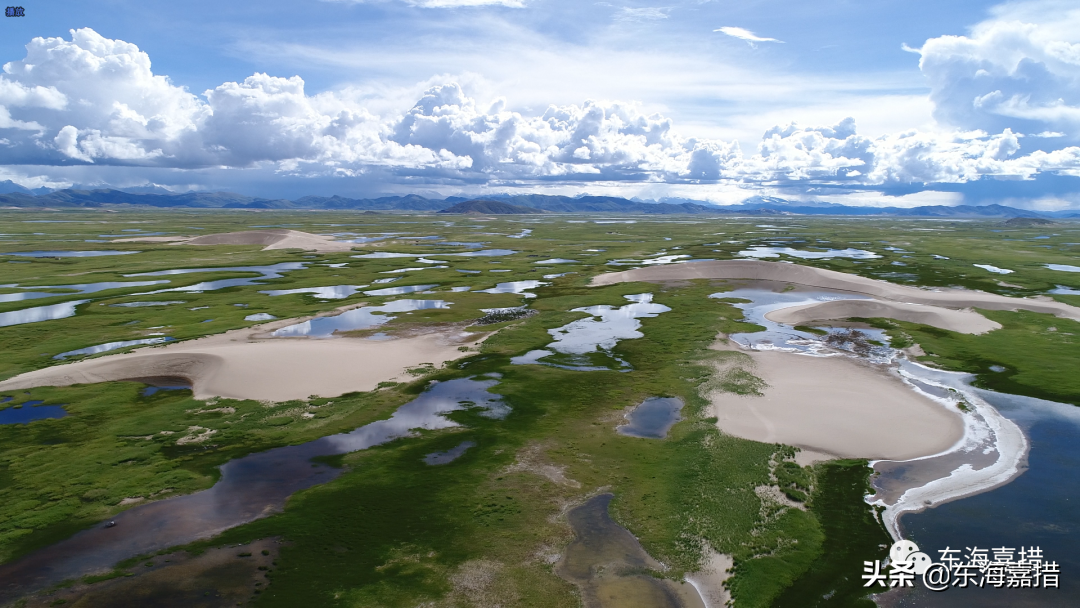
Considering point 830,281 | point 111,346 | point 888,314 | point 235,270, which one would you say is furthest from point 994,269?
point 235,270

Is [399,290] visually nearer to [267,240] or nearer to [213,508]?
[213,508]

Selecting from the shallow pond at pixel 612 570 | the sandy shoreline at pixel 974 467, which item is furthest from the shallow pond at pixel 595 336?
the sandy shoreline at pixel 974 467

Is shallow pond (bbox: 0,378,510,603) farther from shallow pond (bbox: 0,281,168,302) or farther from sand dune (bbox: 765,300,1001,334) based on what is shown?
shallow pond (bbox: 0,281,168,302)

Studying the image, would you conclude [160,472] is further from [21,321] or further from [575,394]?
[21,321]

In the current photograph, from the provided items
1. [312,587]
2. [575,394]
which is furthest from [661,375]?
[312,587]

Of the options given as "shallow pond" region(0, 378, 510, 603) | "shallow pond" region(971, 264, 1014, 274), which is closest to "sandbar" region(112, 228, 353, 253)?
"shallow pond" region(0, 378, 510, 603)
